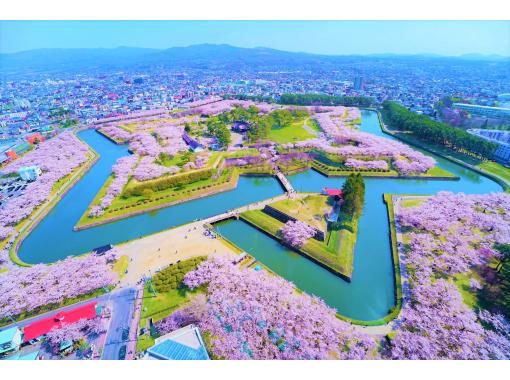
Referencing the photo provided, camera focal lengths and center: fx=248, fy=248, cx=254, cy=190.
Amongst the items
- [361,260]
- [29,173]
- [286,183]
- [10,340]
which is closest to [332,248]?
[361,260]

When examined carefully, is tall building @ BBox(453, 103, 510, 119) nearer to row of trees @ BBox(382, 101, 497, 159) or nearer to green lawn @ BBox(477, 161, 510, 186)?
row of trees @ BBox(382, 101, 497, 159)

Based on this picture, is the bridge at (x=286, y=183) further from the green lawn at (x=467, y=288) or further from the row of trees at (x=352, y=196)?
the green lawn at (x=467, y=288)

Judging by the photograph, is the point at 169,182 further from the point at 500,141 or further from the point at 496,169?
the point at 500,141

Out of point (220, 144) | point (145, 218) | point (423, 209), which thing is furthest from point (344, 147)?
point (145, 218)

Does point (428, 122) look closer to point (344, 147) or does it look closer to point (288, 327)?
point (344, 147)

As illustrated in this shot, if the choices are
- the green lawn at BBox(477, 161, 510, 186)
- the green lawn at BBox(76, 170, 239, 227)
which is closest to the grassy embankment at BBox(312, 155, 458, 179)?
the green lawn at BBox(477, 161, 510, 186)
